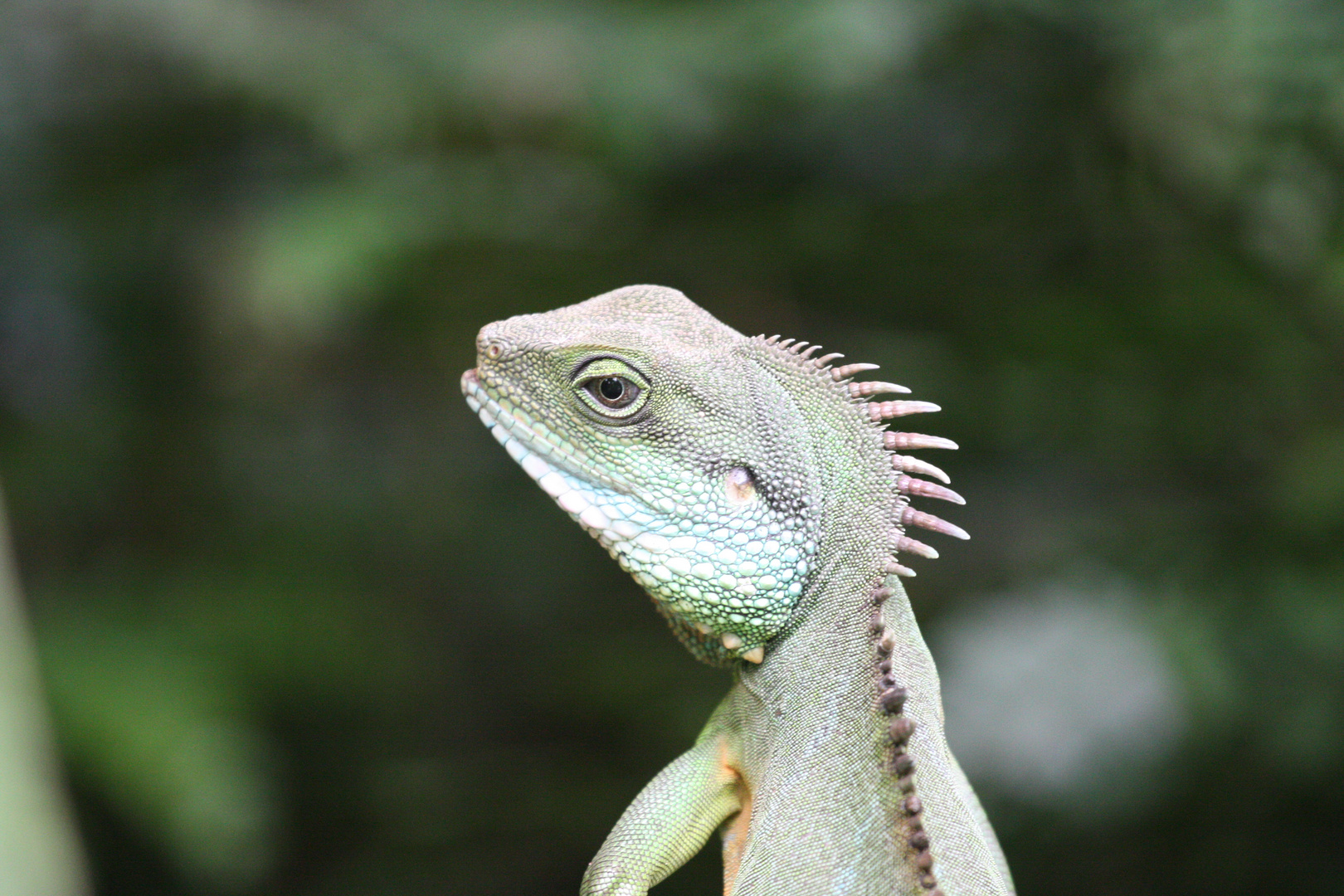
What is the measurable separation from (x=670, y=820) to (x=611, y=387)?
853mm

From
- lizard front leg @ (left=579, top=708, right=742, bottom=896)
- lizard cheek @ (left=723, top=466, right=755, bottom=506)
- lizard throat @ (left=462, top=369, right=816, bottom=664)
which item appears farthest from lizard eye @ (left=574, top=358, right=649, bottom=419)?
lizard front leg @ (left=579, top=708, right=742, bottom=896)

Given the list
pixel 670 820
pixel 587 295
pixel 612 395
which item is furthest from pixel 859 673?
pixel 587 295

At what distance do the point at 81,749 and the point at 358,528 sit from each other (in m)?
1.91

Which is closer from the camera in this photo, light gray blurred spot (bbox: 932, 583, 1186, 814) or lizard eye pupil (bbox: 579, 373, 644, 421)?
lizard eye pupil (bbox: 579, 373, 644, 421)

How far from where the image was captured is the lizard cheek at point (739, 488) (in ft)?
7.80

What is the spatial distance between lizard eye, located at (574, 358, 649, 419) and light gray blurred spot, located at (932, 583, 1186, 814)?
2.32 metres

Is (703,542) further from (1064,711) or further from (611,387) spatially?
(1064,711)

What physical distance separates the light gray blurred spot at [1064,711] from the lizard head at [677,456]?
2.06 meters

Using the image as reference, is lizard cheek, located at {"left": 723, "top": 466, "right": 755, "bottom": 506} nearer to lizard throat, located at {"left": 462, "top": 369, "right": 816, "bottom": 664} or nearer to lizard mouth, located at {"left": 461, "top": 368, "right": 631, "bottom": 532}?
lizard throat, located at {"left": 462, "top": 369, "right": 816, "bottom": 664}

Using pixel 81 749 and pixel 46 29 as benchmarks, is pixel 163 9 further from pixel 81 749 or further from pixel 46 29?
pixel 81 749

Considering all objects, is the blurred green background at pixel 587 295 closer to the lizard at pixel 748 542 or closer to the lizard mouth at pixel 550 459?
the lizard at pixel 748 542

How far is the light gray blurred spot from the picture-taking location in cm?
417

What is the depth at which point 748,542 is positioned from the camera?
235 centimetres

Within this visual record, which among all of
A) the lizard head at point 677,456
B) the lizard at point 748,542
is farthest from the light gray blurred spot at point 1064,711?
the lizard head at point 677,456
